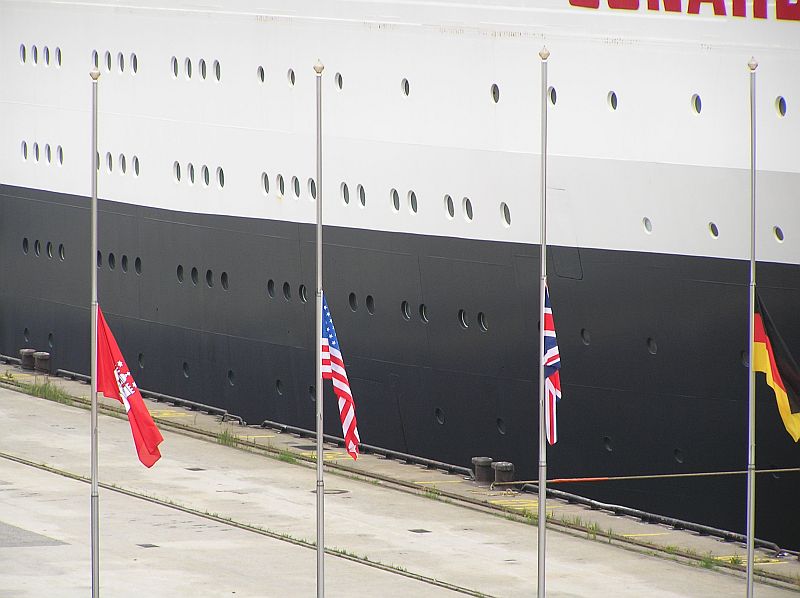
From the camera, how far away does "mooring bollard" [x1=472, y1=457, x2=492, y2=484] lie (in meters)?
25.3

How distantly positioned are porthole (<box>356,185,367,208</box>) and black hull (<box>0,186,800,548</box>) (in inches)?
16.8

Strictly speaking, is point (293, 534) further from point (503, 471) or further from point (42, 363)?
point (42, 363)

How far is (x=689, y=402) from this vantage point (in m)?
22.7

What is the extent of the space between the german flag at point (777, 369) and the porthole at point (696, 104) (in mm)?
3667

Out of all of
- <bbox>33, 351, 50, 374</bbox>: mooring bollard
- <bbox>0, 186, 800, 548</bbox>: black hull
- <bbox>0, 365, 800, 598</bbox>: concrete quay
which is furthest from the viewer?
<bbox>33, 351, 50, 374</bbox>: mooring bollard

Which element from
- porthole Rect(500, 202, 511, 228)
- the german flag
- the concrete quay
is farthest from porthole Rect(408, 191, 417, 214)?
the german flag

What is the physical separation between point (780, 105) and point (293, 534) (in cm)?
769

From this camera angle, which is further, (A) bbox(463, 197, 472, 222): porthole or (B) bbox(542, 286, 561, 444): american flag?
(A) bbox(463, 197, 472, 222): porthole

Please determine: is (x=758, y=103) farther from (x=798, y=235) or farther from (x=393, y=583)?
(x=393, y=583)

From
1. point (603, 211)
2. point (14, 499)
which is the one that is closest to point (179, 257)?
point (14, 499)

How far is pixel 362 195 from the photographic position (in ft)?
88.1

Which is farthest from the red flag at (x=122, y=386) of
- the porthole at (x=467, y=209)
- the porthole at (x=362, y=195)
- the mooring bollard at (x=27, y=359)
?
the mooring bollard at (x=27, y=359)

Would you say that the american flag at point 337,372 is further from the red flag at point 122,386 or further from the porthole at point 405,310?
the porthole at point 405,310

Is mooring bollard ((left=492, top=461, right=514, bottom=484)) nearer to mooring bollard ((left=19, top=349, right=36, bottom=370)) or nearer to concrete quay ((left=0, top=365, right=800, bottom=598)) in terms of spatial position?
concrete quay ((left=0, top=365, right=800, bottom=598))
